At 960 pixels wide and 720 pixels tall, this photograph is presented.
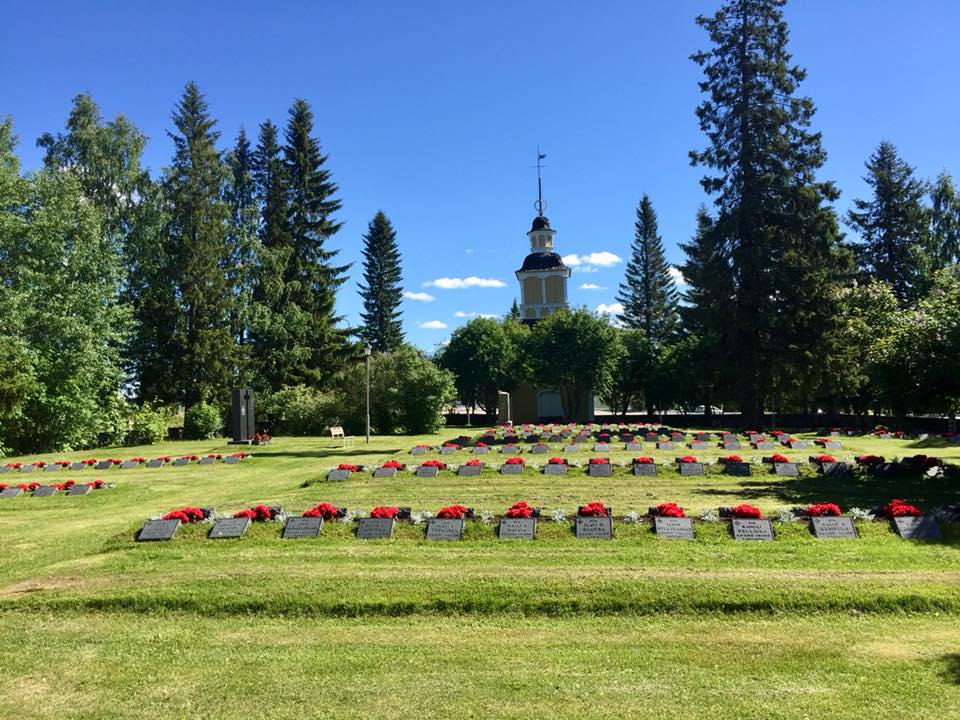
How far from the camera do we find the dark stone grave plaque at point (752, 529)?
9.05m

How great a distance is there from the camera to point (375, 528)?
9.66 meters

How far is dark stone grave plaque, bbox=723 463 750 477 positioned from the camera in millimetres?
14960

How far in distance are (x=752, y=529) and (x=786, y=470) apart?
265 inches

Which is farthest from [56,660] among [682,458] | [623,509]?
[682,458]

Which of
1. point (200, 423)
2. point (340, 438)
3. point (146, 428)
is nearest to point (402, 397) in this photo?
point (340, 438)

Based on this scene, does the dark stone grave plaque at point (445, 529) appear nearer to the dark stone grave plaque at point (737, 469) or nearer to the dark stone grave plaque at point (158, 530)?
the dark stone grave plaque at point (158, 530)

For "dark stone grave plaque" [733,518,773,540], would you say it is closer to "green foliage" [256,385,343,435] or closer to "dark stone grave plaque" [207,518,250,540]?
"dark stone grave plaque" [207,518,250,540]

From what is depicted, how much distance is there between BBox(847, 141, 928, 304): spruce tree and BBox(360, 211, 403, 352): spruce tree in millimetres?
39038

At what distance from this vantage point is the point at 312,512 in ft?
33.1

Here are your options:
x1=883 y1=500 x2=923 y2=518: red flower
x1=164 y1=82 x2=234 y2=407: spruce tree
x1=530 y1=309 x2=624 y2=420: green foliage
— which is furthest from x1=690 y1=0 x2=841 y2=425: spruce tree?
x1=164 y1=82 x2=234 y2=407: spruce tree

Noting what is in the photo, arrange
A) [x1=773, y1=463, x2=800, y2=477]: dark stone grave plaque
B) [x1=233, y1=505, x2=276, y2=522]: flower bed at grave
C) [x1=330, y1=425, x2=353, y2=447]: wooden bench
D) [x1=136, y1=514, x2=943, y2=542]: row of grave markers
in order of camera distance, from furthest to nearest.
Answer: [x1=330, y1=425, x2=353, y2=447]: wooden bench, [x1=773, y1=463, x2=800, y2=477]: dark stone grave plaque, [x1=233, y1=505, x2=276, y2=522]: flower bed at grave, [x1=136, y1=514, x2=943, y2=542]: row of grave markers

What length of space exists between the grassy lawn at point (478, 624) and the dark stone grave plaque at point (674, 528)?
8.5 inches

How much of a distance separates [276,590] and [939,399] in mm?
13782

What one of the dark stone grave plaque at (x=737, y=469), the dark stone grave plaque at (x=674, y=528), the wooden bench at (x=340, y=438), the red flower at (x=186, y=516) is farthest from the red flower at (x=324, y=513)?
the wooden bench at (x=340, y=438)
